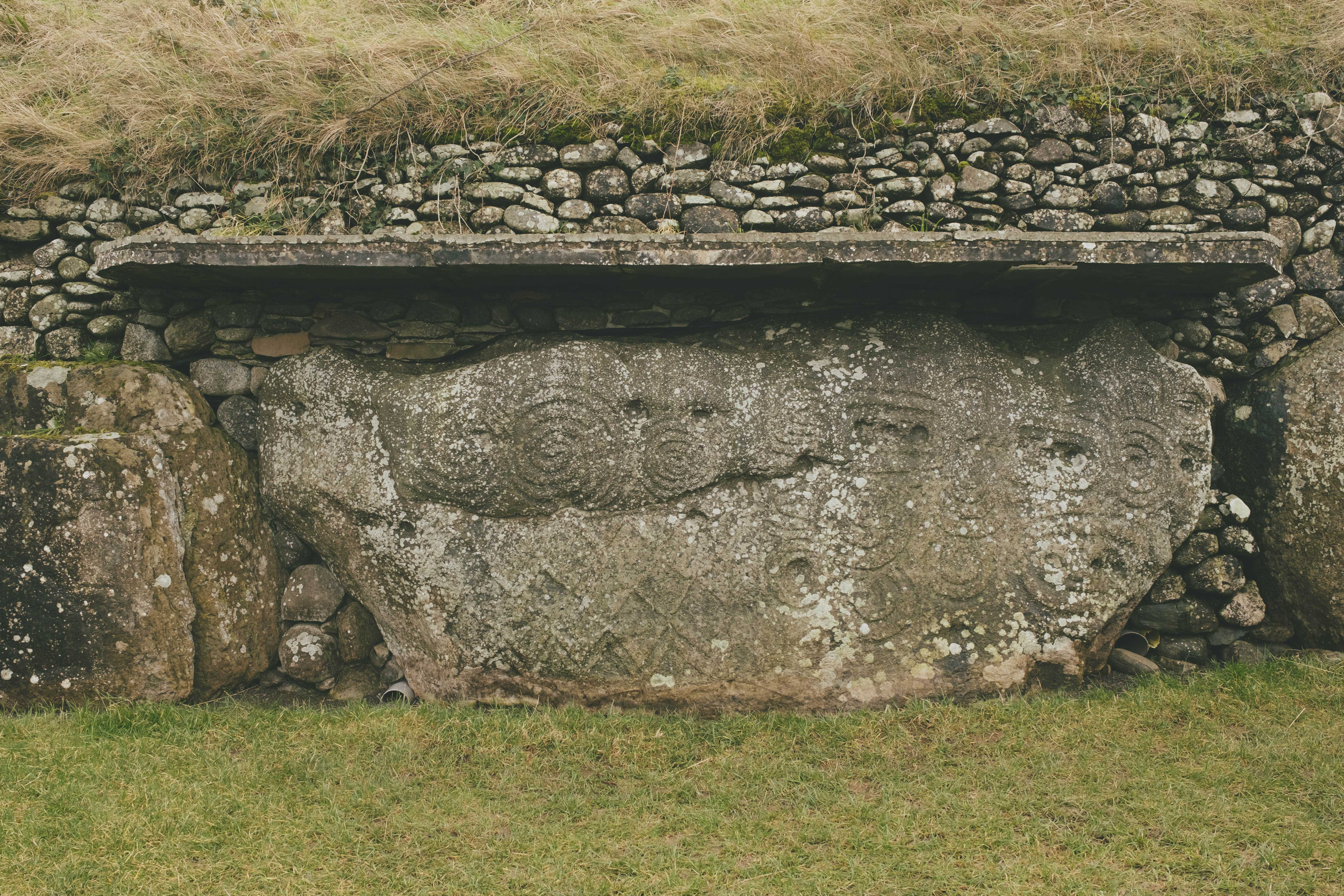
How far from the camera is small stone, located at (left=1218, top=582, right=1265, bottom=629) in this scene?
456cm

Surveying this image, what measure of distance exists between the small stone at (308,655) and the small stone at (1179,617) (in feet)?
13.4

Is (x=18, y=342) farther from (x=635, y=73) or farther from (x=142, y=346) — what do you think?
(x=635, y=73)

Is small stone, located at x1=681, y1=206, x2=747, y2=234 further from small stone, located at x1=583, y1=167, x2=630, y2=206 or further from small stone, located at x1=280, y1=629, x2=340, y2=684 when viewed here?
small stone, located at x1=280, y1=629, x2=340, y2=684

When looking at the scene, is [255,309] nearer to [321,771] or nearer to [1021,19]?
[321,771]

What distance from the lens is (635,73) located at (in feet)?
15.4

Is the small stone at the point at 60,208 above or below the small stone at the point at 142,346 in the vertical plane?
above

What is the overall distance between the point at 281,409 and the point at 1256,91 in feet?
17.2

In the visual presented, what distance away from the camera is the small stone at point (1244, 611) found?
4562 millimetres

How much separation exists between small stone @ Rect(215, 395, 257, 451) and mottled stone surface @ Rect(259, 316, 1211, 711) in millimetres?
209

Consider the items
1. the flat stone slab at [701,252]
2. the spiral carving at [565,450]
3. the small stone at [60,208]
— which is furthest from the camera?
the small stone at [60,208]

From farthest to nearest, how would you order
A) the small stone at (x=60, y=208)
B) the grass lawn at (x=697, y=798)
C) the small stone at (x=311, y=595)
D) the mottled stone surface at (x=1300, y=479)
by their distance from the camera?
the small stone at (x=60, y=208), the small stone at (x=311, y=595), the mottled stone surface at (x=1300, y=479), the grass lawn at (x=697, y=798)

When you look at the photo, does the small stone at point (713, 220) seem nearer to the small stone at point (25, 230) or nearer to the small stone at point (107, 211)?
the small stone at point (107, 211)

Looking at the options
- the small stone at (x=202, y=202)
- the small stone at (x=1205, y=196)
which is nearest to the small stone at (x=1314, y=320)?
the small stone at (x=1205, y=196)

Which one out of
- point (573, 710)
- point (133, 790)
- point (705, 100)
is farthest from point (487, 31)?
point (133, 790)
